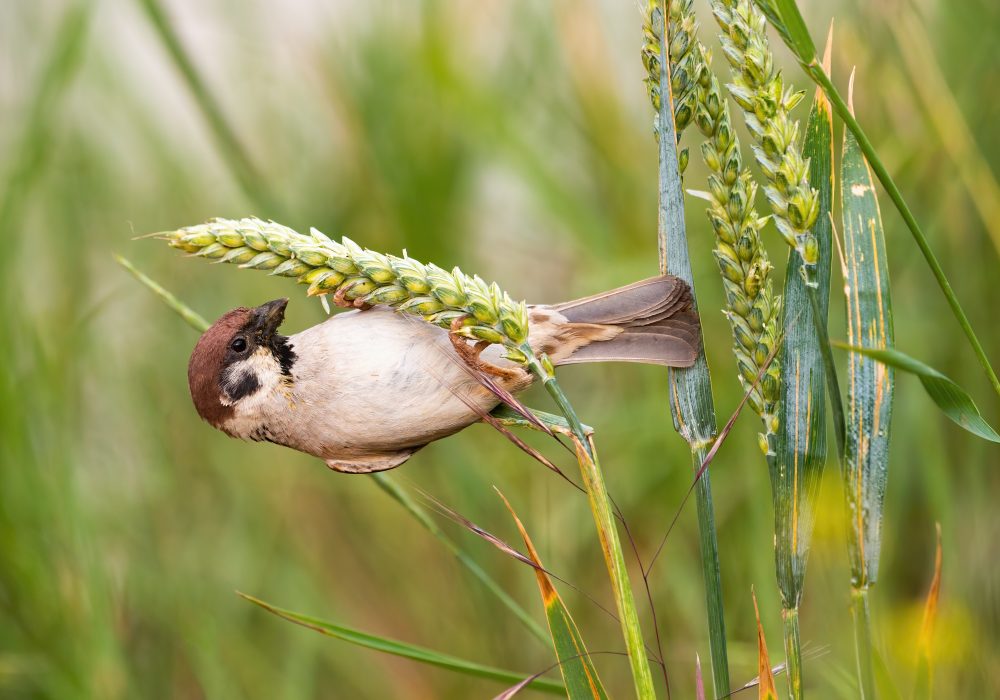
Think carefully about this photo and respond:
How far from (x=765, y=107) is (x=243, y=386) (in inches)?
24.8

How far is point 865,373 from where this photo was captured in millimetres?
857

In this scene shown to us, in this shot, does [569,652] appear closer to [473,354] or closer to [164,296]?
[473,354]

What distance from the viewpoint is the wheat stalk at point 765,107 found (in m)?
0.73

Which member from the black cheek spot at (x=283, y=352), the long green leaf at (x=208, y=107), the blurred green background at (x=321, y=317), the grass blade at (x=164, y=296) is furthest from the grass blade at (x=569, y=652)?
the long green leaf at (x=208, y=107)

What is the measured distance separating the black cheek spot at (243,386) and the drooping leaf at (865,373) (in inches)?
24.8

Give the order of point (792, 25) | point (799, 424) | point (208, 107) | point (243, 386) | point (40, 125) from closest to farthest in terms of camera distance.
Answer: point (792, 25) → point (799, 424) → point (243, 386) → point (208, 107) → point (40, 125)

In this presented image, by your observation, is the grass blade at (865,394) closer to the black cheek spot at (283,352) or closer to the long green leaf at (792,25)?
the long green leaf at (792,25)

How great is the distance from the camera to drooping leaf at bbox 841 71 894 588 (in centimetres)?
82

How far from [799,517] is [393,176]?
1.60 m

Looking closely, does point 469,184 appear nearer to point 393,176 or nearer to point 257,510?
point 393,176

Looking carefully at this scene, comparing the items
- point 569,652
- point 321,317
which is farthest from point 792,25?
point 321,317

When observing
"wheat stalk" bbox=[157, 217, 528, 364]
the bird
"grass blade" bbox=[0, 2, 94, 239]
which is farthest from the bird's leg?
"grass blade" bbox=[0, 2, 94, 239]

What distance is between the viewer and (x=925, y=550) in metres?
1.84

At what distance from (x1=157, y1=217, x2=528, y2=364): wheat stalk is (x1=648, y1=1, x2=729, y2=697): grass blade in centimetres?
16
